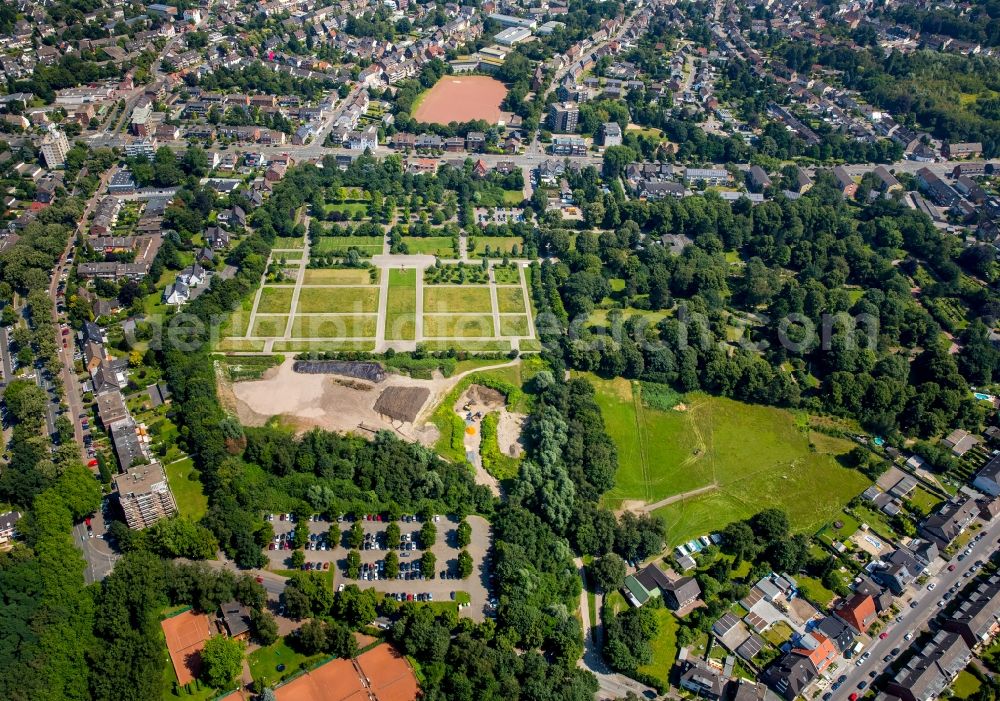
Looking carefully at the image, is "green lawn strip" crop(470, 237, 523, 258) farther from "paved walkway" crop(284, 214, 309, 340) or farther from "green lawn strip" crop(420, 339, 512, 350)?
"paved walkway" crop(284, 214, 309, 340)

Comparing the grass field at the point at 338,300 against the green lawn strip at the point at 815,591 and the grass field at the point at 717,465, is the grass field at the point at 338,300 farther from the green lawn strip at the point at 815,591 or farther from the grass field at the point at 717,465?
the green lawn strip at the point at 815,591

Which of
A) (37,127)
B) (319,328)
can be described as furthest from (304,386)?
(37,127)

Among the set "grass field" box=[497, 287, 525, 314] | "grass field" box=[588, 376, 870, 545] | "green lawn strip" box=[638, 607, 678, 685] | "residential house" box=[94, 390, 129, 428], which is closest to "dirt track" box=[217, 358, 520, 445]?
"residential house" box=[94, 390, 129, 428]

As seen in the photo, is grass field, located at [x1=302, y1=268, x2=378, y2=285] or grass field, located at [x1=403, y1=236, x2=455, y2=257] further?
grass field, located at [x1=403, y1=236, x2=455, y2=257]

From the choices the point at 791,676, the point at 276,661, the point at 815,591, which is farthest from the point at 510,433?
the point at 791,676

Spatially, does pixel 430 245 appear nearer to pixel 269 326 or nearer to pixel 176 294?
Result: pixel 269 326
